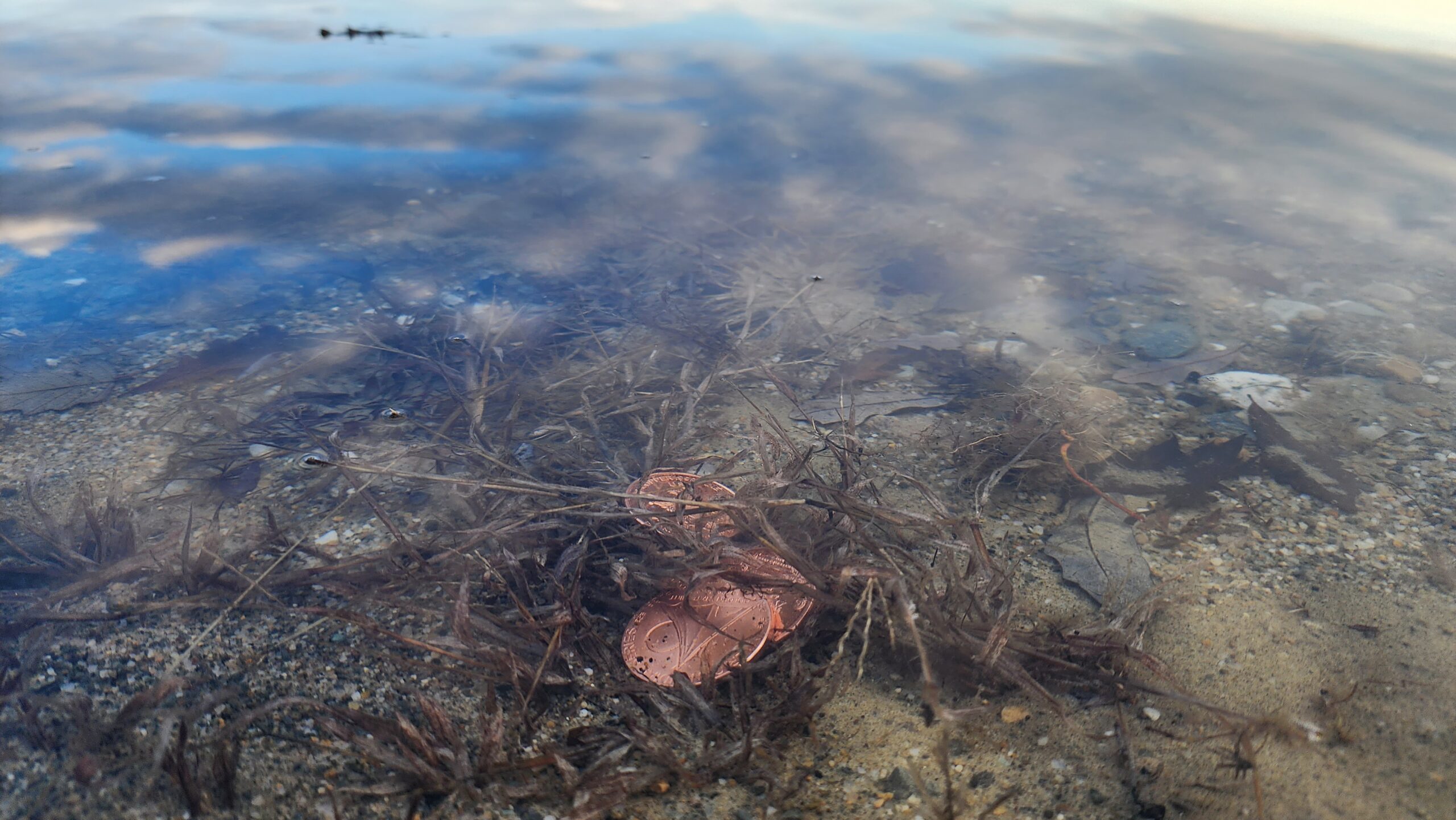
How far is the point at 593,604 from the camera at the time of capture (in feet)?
8.20

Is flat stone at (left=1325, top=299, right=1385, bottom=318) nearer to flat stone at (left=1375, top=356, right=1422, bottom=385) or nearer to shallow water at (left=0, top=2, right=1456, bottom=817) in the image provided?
shallow water at (left=0, top=2, right=1456, bottom=817)

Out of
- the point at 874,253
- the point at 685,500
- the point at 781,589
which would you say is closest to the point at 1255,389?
the point at 874,253

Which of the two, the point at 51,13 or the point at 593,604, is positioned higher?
the point at 51,13

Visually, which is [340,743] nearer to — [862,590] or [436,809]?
[436,809]

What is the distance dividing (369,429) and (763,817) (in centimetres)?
247

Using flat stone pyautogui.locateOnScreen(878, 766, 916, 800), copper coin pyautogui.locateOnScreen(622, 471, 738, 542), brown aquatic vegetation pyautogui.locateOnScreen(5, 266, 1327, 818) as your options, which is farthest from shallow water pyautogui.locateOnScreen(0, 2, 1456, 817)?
copper coin pyautogui.locateOnScreen(622, 471, 738, 542)

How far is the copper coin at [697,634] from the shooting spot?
224cm

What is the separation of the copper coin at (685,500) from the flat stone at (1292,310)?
3640mm

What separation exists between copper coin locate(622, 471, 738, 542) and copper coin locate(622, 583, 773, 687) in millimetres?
211

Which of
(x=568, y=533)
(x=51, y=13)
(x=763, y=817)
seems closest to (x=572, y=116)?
(x=568, y=533)

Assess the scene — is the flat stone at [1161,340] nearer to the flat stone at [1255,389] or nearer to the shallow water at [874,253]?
the shallow water at [874,253]

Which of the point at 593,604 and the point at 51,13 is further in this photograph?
the point at 51,13

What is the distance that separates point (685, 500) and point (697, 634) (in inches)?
16.1

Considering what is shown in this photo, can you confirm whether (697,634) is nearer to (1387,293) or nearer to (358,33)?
(1387,293)
